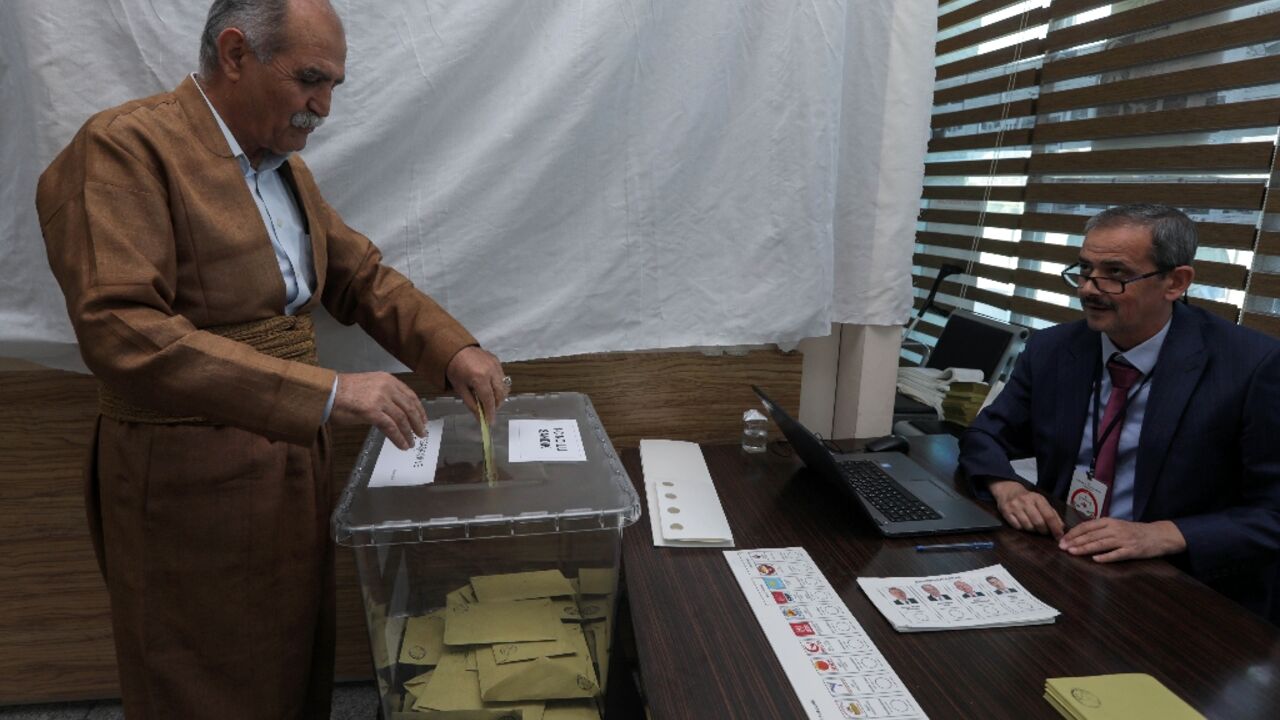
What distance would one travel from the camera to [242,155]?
44.9 inches

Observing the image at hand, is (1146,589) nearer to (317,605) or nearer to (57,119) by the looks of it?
A: (317,605)

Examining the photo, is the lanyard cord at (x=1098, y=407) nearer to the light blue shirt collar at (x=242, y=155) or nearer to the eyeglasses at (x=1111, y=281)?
the eyeglasses at (x=1111, y=281)

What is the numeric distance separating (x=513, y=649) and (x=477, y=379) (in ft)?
1.55

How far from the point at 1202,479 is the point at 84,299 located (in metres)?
1.93

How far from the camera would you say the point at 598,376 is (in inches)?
70.8

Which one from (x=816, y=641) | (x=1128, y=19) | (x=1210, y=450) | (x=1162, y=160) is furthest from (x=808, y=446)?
(x=1128, y=19)

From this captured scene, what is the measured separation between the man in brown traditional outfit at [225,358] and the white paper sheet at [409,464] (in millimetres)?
116

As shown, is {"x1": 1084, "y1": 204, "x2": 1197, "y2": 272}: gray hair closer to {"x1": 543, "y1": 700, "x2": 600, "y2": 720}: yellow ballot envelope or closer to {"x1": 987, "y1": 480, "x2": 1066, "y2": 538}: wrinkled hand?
{"x1": 987, "y1": 480, "x2": 1066, "y2": 538}: wrinkled hand

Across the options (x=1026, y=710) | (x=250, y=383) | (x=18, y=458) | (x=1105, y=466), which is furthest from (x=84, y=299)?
(x=1105, y=466)

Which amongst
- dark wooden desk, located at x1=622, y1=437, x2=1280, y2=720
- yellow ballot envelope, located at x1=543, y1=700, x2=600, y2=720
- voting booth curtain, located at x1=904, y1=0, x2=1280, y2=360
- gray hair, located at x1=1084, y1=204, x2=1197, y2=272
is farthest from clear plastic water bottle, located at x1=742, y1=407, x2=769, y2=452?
voting booth curtain, located at x1=904, y1=0, x2=1280, y2=360

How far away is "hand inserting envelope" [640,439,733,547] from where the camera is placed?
4.03ft

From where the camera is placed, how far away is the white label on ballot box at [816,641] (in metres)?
0.83

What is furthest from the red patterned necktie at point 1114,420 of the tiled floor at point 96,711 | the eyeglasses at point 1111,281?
the tiled floor at point 96,711

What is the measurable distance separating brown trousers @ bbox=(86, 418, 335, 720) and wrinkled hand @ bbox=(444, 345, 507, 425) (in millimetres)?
293
